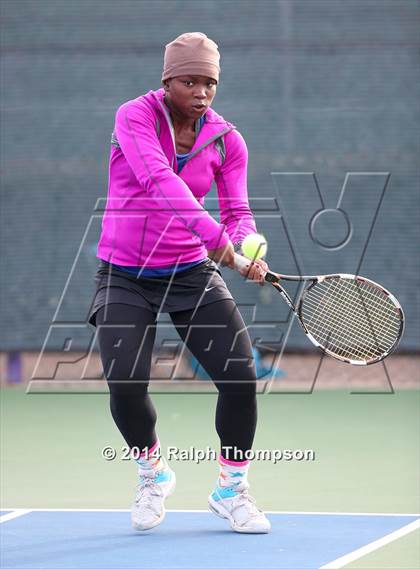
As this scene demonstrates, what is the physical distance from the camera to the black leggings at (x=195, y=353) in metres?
3.77

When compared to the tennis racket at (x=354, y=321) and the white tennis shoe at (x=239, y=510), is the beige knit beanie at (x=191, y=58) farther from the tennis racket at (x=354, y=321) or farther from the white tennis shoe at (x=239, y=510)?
the white tennis shoe at (x=239, y=510)

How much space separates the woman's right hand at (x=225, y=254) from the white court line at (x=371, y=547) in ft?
2.89

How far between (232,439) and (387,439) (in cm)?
204

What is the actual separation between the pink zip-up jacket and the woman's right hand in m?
0.02

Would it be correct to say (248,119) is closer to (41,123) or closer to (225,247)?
(41,123)

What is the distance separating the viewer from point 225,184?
3963 mm

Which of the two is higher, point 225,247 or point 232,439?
point 225,247

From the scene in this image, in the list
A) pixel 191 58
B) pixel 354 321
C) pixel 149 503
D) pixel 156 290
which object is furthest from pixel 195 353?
pixel 354 321

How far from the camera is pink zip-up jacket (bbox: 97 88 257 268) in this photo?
3613mm

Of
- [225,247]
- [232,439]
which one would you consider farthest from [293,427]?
[225,247]

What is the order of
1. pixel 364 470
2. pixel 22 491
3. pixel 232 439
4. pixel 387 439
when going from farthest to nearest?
1. pixel 387 439
2. pixel 364 470
3. pixel 22 491
4. pixel 232 439

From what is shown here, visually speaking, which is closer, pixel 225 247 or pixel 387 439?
pixel 225 247

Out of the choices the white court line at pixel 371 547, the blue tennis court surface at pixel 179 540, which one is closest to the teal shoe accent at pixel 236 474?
the blue tennis court surface at pixel 179 540

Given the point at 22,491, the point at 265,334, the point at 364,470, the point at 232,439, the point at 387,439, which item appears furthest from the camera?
the point at 265,334
